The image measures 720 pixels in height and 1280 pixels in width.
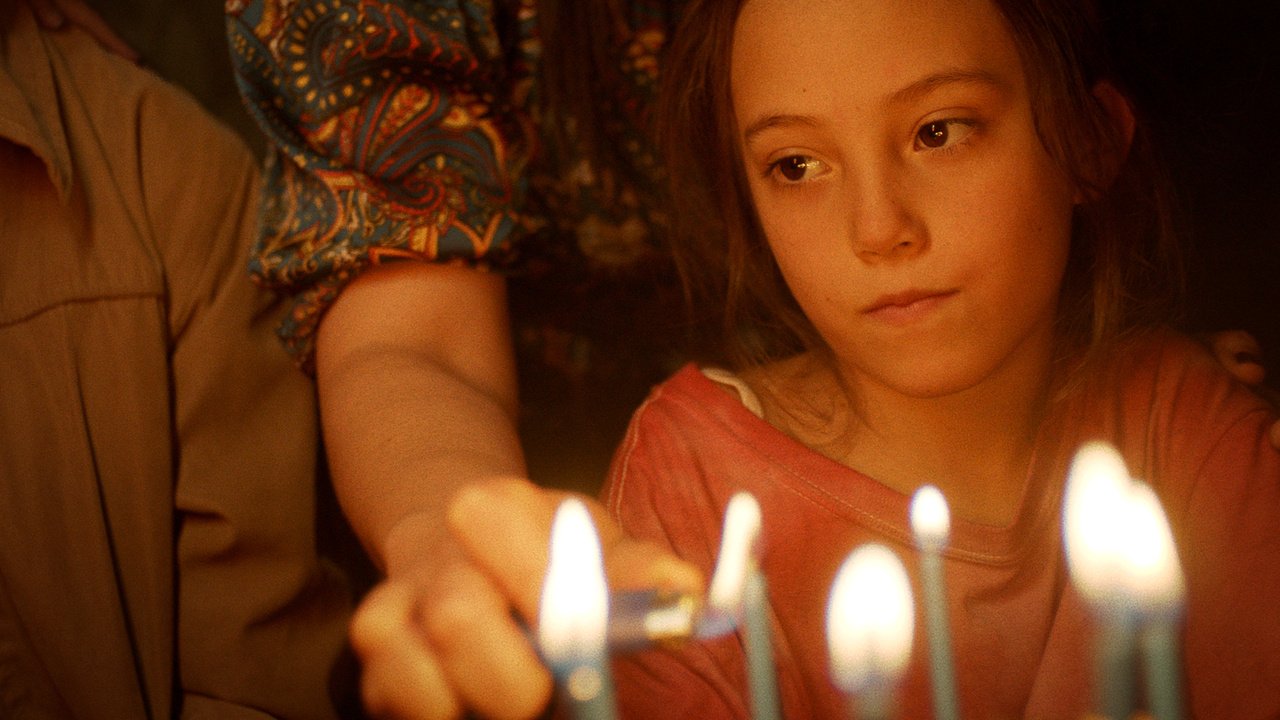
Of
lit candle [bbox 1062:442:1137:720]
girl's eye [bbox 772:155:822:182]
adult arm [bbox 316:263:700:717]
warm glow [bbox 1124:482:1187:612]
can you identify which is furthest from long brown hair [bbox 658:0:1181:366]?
warm glow [bbox 1124:482:1187:612]

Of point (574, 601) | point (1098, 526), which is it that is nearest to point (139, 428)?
point (574, 601)

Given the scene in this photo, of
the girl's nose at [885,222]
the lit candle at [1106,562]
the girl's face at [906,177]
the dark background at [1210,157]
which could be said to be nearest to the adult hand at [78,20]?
the dark background at [1210,157]

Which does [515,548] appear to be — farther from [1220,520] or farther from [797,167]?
[1220,520]

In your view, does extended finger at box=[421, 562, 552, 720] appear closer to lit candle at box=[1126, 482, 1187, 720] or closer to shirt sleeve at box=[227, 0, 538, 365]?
lit candle at box=[1126, 482, 1187, 720]

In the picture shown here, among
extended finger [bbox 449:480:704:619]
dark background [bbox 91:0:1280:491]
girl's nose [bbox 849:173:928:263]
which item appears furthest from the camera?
dark background [bbox 91:0:1280:491]

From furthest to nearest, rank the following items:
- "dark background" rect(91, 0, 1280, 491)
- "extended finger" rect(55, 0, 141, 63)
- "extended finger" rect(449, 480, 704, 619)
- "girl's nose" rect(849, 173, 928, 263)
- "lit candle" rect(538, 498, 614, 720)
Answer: "extended finger" rect(55, 0, 141, 63)
"dark background" rect(91, 0, 1280, 491)
"girl's nose" rect(849, 173, 928, 263)
"extended finger" rect(449, 480, 704, 619)
"lit candle" rect(538, 498, 614, 720)

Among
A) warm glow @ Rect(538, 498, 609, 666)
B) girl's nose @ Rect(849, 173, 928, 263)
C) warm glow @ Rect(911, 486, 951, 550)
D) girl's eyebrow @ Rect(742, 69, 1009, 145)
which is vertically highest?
girl's eyebrow @ Rect(742, 69, 1009, 145)

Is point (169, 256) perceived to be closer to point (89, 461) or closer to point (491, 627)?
point (89, 461)

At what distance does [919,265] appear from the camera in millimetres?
915

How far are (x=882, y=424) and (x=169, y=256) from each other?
77cm

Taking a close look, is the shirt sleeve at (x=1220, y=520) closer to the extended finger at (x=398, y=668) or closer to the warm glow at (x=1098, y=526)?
the warm glow at (x=1098, y=526)

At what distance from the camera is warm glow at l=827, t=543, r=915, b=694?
49 cm

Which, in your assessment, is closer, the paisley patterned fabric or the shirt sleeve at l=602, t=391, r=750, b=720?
the shirt sleeve at l=602, t=391, r=750, b=720

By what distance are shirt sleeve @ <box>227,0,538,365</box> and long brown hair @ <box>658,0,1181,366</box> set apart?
0.69 ft
